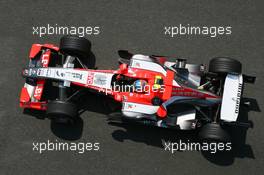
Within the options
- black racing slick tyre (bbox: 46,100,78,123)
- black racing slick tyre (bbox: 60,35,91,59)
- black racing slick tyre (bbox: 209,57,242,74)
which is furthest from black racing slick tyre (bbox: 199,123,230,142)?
black racing slick tyre (bbox: 60,35,91,59)

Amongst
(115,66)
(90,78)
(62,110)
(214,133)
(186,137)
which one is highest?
(115,66)

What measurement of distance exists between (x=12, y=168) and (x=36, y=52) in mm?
2227

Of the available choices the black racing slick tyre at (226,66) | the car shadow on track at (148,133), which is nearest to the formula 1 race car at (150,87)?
the black racing slick tyre at (226,66)

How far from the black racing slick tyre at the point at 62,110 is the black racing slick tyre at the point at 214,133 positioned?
226cm

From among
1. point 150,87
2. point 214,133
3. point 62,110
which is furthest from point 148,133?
point 62,110

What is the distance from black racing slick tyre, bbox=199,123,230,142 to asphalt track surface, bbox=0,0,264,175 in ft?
2.11

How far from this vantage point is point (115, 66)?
6.23 metres

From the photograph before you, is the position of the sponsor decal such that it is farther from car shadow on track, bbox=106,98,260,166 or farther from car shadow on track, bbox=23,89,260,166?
car shadow on track, bbox=106,98,260,166

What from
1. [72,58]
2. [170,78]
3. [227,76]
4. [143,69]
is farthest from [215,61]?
[72,58]

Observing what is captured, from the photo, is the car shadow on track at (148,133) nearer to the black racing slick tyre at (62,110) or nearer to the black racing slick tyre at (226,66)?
the black racing slick tyre at (62,110)

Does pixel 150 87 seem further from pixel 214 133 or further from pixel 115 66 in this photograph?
pixel 214 133

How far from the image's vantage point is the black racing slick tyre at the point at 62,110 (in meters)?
5.58

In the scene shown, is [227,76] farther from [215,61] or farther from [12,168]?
[12,168]

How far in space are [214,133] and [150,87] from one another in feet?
4.28
